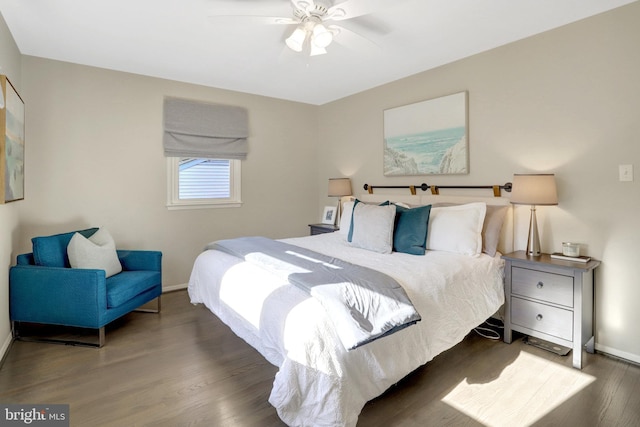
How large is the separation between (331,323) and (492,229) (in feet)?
5.98

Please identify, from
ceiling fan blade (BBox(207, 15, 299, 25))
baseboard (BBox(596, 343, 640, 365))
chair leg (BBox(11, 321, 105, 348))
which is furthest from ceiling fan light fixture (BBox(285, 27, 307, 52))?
baseboard (BBox(596, 343, 640, 365))

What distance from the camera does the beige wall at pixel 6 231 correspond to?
249 centimetres

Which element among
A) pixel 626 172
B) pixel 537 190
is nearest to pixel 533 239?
pixel 537 190

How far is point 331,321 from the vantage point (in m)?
1.70

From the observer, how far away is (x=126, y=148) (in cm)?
369

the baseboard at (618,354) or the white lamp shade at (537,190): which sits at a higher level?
the white lamp shade at (537,190)

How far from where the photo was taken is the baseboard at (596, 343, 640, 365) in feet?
7.91

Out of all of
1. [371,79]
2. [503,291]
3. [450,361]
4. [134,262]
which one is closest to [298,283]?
[450,361]

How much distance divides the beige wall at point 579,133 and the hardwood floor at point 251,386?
0.64 metres

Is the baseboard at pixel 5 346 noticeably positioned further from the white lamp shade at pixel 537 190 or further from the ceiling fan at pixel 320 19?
the white lamp shade at pixel 537 190

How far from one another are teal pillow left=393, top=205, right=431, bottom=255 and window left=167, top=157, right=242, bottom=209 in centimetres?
234

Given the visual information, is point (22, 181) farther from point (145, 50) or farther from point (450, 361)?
point (450, 361)

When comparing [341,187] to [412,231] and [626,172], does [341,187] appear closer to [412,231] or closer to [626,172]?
[412,231]

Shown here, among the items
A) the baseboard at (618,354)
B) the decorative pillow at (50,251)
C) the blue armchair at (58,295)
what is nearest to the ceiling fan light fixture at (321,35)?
the blue armchair at (58,295)
